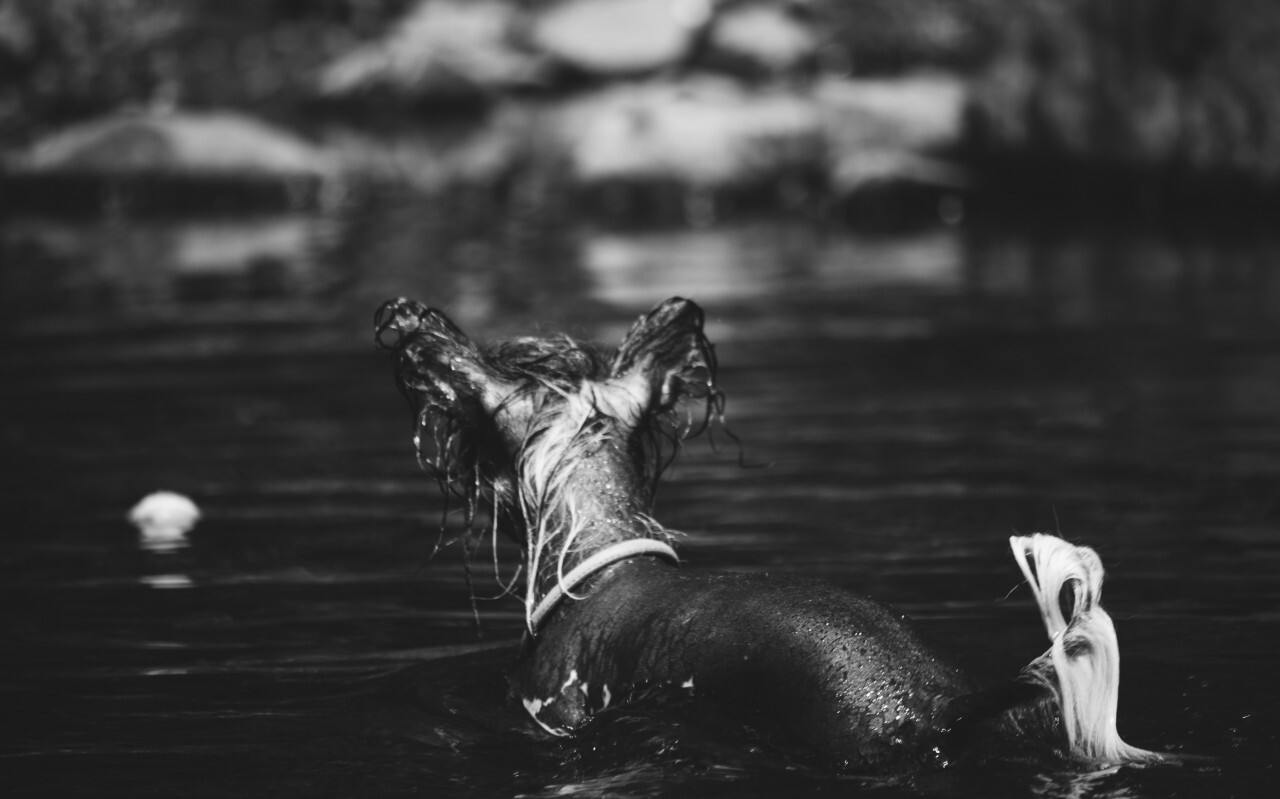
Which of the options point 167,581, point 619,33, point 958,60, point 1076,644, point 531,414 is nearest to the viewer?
point 1076,644

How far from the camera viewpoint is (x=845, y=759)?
4152mm

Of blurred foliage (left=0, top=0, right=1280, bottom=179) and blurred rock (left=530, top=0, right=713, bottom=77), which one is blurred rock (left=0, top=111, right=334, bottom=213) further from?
blurred rock (left=530, top=0, right=713, bottom=77)

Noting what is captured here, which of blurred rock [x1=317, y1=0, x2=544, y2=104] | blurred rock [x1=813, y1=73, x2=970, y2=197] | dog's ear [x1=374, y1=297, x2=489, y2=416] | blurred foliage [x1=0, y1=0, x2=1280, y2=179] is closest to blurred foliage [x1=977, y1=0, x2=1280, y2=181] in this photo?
blurred foliage [x1=0, y1=0, x2=1280, y2=179]

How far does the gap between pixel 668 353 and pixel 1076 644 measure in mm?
1946

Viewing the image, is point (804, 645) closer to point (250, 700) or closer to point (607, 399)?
point (607, 399)

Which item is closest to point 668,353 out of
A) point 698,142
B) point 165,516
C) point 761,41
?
point 165,516

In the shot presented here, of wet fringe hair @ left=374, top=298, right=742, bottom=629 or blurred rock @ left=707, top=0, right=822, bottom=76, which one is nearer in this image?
wet fringe hair @ left=374, top=298, right=742, bottom=629

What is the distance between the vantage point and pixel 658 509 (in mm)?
8086

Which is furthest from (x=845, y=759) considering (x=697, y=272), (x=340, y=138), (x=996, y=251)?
(x=340, y=138)

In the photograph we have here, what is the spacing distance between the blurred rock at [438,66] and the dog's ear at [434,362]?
27.2 metres

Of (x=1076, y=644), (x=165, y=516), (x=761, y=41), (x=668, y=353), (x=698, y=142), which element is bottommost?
(x=1076, y=644)

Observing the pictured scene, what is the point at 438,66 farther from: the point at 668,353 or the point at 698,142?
the point at 668,353

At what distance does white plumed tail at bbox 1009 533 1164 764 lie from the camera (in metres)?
3.91

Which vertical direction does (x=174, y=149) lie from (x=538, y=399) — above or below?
above
